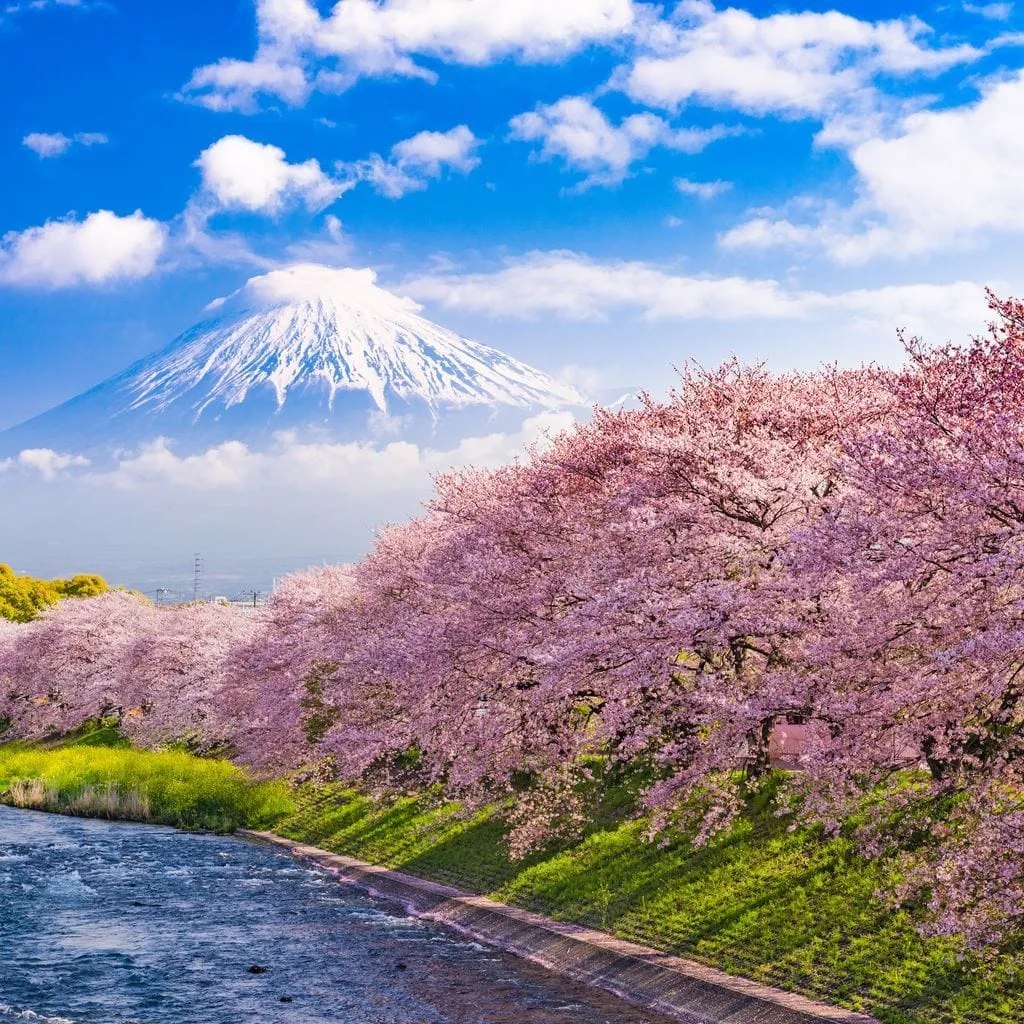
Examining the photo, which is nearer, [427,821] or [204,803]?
[427,821]

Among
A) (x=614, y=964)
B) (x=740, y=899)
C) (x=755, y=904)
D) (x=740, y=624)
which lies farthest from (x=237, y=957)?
(x=740, y=624)

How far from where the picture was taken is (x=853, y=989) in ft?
65.0

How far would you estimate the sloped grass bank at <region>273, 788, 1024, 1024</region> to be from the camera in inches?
746

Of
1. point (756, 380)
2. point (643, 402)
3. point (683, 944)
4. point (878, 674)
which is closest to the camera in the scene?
point (878, 674)

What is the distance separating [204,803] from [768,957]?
30.8m

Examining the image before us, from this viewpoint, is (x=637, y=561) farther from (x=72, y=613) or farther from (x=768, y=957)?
(x=72, y=613)

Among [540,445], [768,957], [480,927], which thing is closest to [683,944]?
[768,957]

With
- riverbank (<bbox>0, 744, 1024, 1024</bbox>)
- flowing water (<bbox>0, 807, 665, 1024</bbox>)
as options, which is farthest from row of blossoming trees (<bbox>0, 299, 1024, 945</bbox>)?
flowing water (<bbox>0, 807, 665, 1024</bbox>)

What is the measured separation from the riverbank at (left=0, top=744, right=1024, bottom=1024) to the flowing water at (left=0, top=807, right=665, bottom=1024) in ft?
7.02

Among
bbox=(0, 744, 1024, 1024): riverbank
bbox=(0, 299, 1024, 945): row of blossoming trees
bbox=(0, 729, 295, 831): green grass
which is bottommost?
bbox=(0, 729, 295, 831): green grass

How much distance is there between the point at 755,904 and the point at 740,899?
475 millimetres

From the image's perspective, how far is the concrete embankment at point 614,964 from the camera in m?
20.1

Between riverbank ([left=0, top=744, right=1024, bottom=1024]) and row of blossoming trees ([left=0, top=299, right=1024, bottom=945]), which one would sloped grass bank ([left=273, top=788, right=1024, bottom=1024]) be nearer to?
riverbank ([left=0, top=744, right=1024, bottom=1024])

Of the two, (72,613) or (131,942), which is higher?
(72,613)
